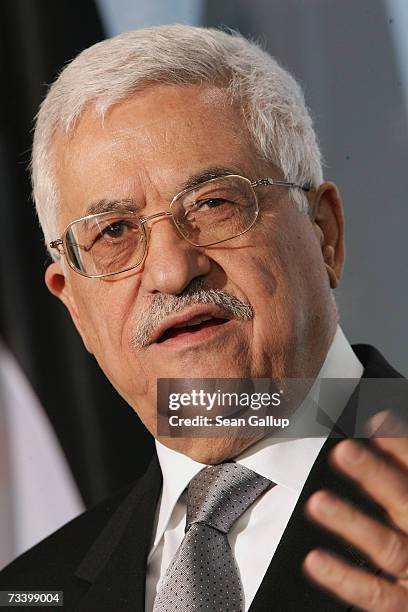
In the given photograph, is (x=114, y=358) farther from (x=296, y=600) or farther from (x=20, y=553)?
(x=20, y=553)

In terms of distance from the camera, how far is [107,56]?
4.58ft

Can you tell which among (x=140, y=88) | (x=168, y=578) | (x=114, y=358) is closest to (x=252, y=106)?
(x=140, y=88)

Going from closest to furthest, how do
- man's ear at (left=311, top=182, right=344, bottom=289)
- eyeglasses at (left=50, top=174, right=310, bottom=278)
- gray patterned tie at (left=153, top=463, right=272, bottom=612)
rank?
gray patterned tie at (left=153, top=463, right=272, bottom=612), eyeglasses at (left=50, top=174, right=310, bottom=278), man's ear at (left=311, top=182, right=344, bottom=289)

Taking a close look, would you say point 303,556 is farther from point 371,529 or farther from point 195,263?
point 195,263

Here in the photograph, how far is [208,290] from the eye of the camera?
4.16 ft

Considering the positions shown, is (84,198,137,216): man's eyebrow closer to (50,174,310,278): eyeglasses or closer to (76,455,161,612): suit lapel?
(50,174,310,278): eyeglasses

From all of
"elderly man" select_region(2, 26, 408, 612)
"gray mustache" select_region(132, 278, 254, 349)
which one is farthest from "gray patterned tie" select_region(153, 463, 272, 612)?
"gray mustache" select_region(132, 278, 254, 349)

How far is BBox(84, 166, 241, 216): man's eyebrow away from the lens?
130 centimetres

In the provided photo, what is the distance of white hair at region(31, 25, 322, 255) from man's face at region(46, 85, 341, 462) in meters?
0.02

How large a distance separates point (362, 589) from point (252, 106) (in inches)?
29.0
